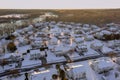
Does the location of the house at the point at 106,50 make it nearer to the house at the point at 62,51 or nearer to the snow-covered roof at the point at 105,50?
the snow-covered roof at the point at 105,50

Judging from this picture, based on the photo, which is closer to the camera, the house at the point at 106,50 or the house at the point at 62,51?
the house at the point at 62,51

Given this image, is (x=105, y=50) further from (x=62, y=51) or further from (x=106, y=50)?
(x=62, y=51)

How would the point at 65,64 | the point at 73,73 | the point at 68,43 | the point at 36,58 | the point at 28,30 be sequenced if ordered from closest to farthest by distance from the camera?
the point at 73,73, the point at 65,64, the point at 36,58, the point at 68,43, the point at 28,30

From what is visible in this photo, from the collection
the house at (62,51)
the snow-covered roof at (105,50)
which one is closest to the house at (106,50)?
the snow-covered roof at (105,50)

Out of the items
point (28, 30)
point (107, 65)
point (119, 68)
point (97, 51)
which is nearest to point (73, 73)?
point (107, 65)

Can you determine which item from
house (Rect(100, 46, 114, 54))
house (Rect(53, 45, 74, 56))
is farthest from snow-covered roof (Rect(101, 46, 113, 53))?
house (Rect(53, 45, 74, 56))

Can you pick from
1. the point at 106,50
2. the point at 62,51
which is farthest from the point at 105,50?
the point at 62,51

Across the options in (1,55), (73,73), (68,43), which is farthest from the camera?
(68,43)

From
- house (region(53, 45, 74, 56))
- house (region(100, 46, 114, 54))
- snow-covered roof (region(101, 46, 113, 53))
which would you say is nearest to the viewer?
house (region(53, 45, 74, 56))

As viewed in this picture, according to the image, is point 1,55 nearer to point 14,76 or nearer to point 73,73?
point 14,76

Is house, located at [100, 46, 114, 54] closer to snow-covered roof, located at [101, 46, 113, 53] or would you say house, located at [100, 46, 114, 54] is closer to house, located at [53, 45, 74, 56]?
snow-covered roof, located at [101, 46, 113, 53]

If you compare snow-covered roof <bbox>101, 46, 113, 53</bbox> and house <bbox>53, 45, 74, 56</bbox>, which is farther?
snow-covered roof <bbox>101, 46, 113, 53</bbox>
